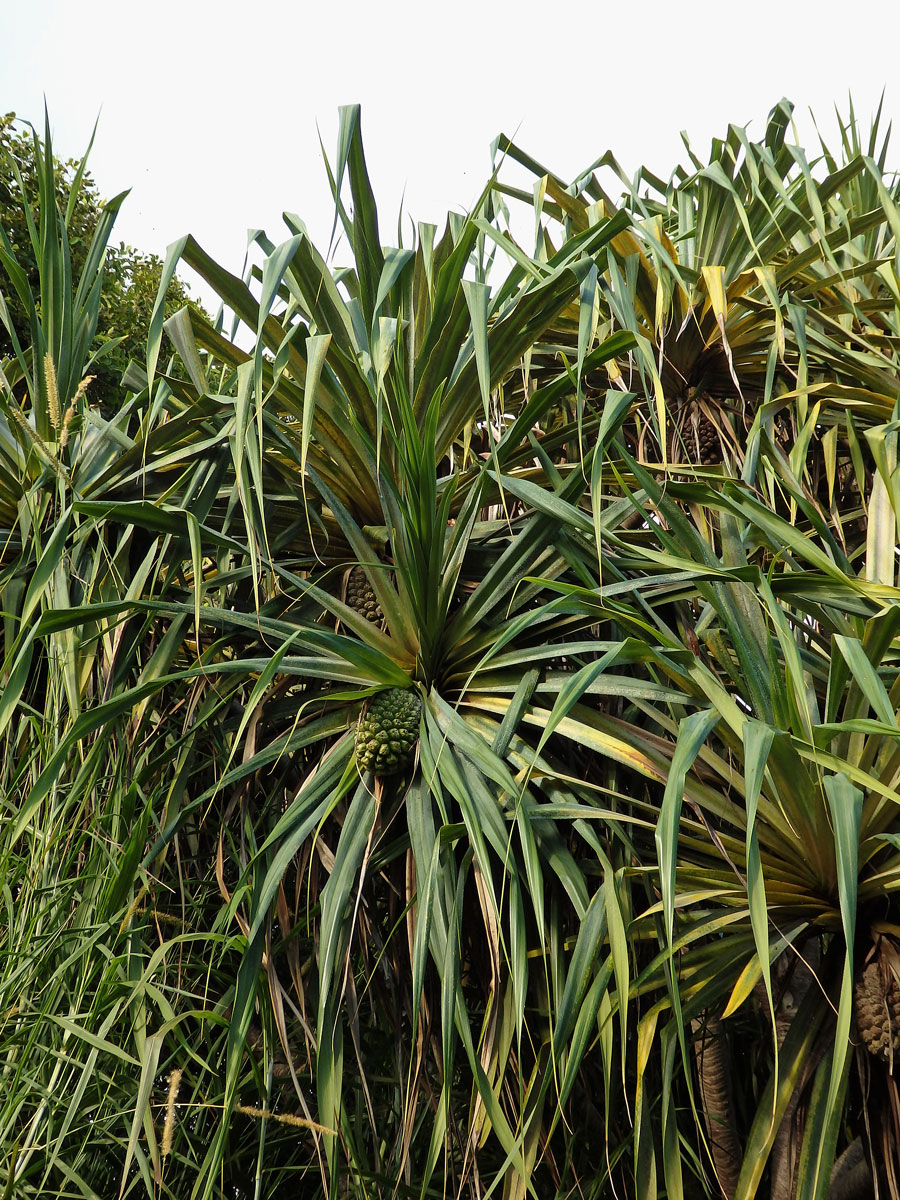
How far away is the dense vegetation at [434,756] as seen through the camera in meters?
1.13

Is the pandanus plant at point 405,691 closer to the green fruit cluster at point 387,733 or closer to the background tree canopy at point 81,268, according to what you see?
the green fruit cluster at point 387,733

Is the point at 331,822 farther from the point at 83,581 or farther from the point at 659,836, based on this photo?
the point at 659,836

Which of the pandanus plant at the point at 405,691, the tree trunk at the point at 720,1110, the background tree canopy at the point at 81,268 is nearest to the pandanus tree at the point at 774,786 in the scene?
the tree trunk at the point at 720,1110

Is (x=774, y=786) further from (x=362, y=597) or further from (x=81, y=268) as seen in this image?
(x=81, y=268)

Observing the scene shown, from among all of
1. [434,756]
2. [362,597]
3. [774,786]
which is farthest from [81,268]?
[774,786]

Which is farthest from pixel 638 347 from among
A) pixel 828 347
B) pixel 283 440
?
pixel 828 347

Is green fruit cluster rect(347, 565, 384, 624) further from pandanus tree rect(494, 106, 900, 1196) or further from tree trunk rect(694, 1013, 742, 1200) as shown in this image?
tree trunk rect(694, 1013, 742, 1200)

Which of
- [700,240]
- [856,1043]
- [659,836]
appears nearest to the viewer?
[659,836]

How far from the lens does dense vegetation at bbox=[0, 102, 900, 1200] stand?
1127 mm

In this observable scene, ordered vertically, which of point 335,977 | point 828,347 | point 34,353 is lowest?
point 335,977

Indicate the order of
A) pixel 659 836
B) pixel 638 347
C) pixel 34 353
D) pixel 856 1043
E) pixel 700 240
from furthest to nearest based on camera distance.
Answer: pixel 700 240, pixel 34 353, pixel 638 347, pixel 856 1043, pixel 659 836

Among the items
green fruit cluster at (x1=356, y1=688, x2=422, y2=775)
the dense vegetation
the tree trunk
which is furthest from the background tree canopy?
the tree trunk

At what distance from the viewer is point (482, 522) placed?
5.10ft

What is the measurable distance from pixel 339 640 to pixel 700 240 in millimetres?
1243
